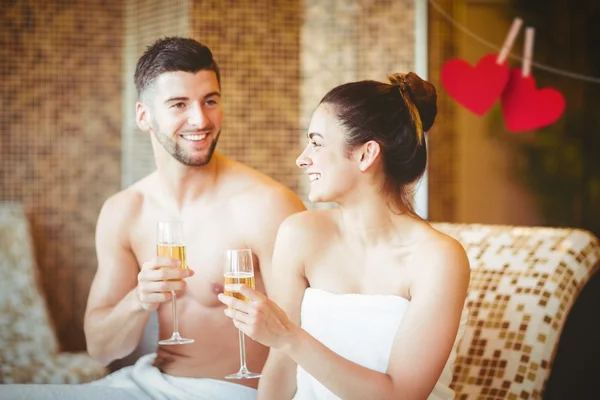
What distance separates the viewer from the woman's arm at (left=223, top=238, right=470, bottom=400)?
1482 millimetres

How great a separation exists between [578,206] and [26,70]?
9.88ft

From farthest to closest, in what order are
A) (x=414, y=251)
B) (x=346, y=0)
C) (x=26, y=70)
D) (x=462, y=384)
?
(x=26, y=70), (x=346, y=0), (x=462, y=384), (x=414, y=251)

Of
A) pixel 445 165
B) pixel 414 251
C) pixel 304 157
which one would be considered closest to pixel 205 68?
pixel 304 157

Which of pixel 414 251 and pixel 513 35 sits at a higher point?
pixel 513 35

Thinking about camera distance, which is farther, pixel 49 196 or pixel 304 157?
pixel 49 196

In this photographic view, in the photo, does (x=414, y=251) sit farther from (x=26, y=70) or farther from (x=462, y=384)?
(x=26, y=70)

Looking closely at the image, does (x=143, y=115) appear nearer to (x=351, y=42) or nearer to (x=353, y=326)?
(x=353, y=326)

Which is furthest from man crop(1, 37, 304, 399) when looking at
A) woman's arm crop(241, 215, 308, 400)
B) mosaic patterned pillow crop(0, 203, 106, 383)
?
mosaic patterned pillow crop(0, 203, 106, 383)

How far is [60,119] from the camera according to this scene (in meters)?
3.82

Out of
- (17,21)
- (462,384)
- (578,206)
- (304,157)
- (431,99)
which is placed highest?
(17,21)

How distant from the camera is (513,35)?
376 centimetres

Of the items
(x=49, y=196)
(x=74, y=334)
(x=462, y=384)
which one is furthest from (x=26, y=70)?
(x=462, y=384)

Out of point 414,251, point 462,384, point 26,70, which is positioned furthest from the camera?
point 26,70

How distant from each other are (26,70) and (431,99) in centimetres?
269
